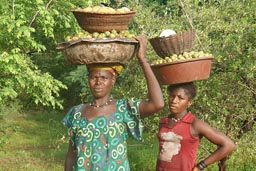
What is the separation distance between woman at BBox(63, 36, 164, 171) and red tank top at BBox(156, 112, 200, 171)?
41 cm

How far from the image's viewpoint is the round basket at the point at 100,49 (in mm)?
2898

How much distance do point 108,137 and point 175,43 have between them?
2.52 ft

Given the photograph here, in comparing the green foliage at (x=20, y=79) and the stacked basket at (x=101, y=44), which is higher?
the stacked basket at (x=101, y=44)

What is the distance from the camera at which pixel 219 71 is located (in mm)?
5762

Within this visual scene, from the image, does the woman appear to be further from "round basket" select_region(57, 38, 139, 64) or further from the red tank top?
the red tank top

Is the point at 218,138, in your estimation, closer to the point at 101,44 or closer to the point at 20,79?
the point at 101,44

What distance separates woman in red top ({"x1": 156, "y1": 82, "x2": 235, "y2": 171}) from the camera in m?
3.37

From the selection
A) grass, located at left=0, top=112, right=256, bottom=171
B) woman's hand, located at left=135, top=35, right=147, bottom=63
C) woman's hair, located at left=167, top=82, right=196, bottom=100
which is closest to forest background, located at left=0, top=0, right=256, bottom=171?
grass, located at left=0, top=112, right=256, bottom=171

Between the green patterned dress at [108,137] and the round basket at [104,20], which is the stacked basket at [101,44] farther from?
the green patterned dress at [108,137]

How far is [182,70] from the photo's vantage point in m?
3.27

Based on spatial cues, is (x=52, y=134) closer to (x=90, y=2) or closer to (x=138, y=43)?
(x=90, y=2)

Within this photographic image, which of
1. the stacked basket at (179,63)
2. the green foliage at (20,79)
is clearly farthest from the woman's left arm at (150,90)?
the green foliage at (20,79)

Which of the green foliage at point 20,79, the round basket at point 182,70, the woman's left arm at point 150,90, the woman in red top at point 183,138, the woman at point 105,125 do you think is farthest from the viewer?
the green foliage at point 20,79

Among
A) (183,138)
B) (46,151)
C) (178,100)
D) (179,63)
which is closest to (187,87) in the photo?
(178,100)
